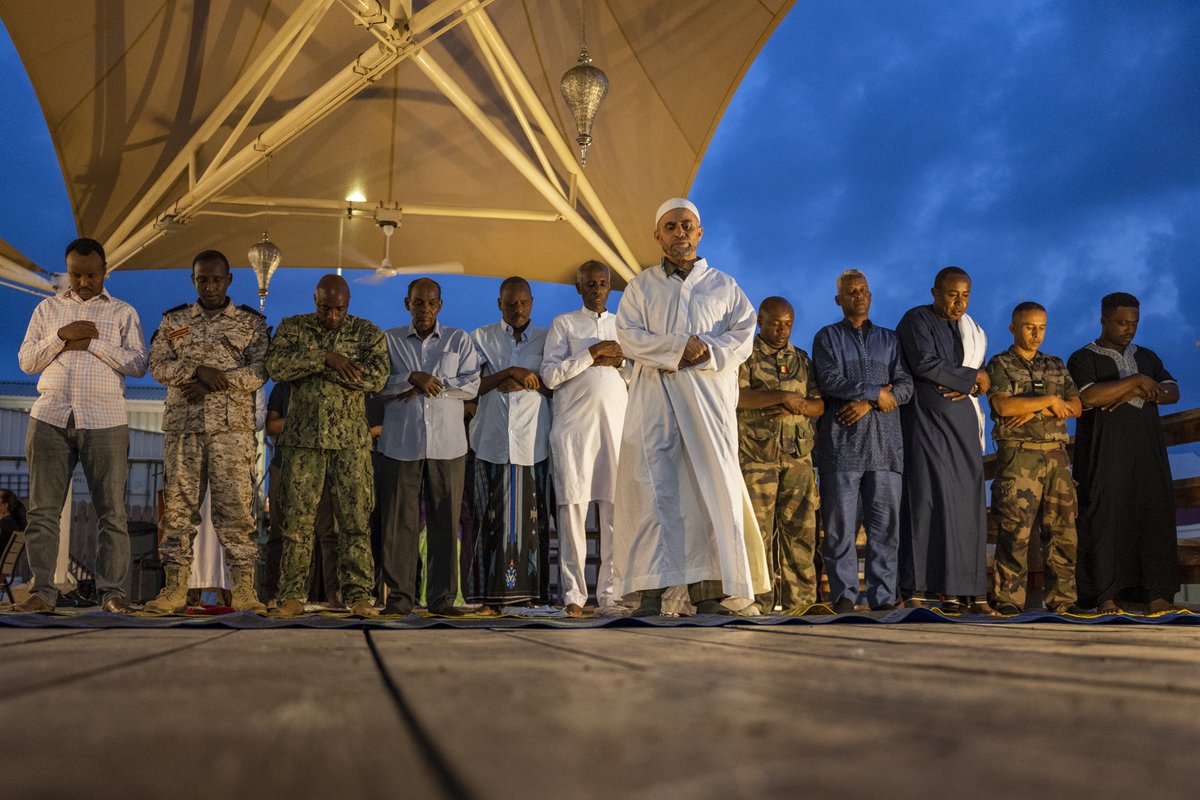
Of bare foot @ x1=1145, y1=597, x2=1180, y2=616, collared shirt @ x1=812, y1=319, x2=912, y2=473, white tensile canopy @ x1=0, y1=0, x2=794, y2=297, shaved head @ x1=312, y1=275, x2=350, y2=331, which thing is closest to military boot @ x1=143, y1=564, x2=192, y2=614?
shaved head @ x1=312, y1=275, x2=350, y2=331

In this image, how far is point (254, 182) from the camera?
1104cm

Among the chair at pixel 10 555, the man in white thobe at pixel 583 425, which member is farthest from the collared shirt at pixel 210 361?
the chair at pixel 10 555

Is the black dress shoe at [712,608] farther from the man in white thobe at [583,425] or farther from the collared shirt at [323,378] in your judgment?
the collared shirt at [323,378]

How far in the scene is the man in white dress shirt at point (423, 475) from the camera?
17.2 ft

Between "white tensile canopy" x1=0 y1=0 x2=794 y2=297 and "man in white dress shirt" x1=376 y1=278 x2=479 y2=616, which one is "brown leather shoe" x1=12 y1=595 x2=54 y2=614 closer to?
"man in white dress shirt" x1=376 y1=278 x2=479 y2=616

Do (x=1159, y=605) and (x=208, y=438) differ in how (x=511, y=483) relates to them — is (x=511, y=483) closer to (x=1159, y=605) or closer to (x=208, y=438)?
(x=208, y=438)

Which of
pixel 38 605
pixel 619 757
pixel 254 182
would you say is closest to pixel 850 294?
pixel 38 605

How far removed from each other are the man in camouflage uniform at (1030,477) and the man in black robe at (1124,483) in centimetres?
19

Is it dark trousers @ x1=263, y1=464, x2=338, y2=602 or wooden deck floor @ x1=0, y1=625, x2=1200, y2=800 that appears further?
dark trousers @ x1=263, y1=464, x2=338, y2=602

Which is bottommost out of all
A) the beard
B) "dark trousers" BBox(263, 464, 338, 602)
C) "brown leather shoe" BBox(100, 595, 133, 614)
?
"brown leather shoe" BBox(100, 595, 133, 614)

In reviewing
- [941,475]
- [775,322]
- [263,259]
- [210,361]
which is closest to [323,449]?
[210,361]

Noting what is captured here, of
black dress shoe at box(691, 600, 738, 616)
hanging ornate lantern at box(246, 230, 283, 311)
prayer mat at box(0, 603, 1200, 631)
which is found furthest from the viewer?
hanging ornate lantern at box(246, 230, 283, 311)

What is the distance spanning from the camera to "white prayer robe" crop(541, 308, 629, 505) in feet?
18.0

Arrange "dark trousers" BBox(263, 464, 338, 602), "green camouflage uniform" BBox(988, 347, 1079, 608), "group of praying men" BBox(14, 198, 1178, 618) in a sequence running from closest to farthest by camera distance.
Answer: "group of praying men" BBox(14, 198, 1178, 618) < "green camouflage uniform" BBox(988, 347, 1079, 608) < "dark trousers" BBox(263, 464, 338, 602)
